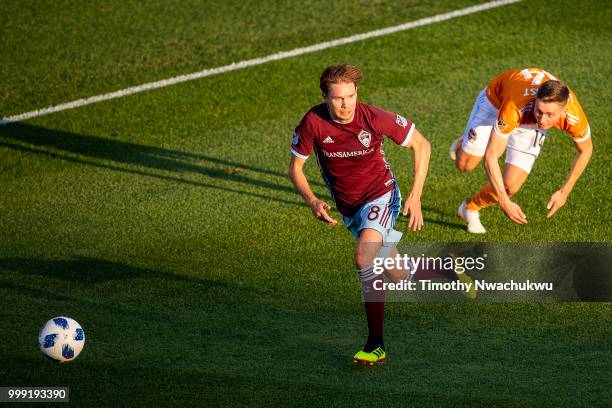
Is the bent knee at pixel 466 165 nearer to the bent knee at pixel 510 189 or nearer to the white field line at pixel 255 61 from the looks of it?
the bent knee at pixel 510 189

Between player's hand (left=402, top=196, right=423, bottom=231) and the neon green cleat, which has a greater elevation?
player's hand (left=402, top=196, right=423, bottom=231)

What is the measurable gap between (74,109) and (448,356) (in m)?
7.80

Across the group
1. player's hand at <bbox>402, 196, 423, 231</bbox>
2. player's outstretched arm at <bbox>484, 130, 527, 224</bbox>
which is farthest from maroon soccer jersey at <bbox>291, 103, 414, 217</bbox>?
player's outstretched arm at <bbox>484, 130, 527, 224</bbox>

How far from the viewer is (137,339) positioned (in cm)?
895

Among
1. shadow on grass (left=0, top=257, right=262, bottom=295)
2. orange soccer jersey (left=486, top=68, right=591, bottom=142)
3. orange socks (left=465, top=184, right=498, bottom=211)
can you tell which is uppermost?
orange soccer jersey (left=486, top=68, right=591, bottom=142)

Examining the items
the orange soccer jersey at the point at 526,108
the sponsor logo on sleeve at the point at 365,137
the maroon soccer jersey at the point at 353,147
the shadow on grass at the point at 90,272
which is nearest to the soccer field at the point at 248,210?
the shadow on grass at the point at 90,272

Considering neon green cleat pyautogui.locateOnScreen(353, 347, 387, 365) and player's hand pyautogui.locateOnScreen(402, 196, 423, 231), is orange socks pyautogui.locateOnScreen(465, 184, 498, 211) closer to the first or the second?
player's hand pyautogui.locateOnScreen(402, 196, 423, 231)

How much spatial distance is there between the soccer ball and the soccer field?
6.1 inches

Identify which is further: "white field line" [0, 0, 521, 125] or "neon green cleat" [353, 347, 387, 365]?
"white field line" [0, 0, 521, 125]

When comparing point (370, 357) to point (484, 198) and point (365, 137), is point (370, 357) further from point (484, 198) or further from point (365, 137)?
point (484, 198)

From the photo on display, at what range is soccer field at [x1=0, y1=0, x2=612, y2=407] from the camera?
8.28 meters

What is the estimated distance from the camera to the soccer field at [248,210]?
828 cm

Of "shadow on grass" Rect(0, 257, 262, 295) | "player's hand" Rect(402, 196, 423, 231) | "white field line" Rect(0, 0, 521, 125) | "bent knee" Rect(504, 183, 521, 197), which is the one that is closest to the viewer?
"player's hand" Rect(402, 196, 423, 231)

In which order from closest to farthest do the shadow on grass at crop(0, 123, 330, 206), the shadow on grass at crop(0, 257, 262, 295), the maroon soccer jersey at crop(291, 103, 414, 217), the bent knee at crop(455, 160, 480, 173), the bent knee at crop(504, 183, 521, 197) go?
the maroon soccer jersey at crop(291, 103, 414, 217)
the shadow on grass at crop(0, 257, 262, 295)
the bent knee at crop(504, 183, 521, 197)
the bent knee at crop(455, 160, 480, 173)
the shadow on grass at crop(0, 123, 330, 206)
